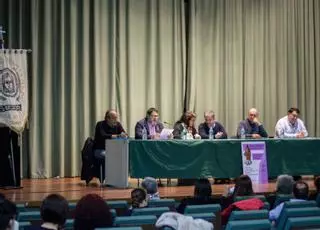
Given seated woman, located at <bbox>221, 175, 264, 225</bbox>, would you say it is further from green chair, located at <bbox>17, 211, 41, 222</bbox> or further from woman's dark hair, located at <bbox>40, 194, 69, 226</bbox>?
woman's dark hair, located at <bbox>40, 194, 69, 226</bbox>

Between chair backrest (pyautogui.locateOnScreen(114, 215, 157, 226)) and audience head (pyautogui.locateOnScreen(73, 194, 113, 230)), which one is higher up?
audience head (pyautogui.locateOnScreen(73, 194, 113, 230))

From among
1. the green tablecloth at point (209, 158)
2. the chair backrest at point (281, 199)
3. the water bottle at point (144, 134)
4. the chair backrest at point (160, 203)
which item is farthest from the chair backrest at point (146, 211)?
the water bottle at point (144, 134)

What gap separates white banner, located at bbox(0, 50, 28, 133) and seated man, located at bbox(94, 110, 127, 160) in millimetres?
1181

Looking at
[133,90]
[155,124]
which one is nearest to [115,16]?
[133,90]

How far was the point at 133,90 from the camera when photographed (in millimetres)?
12484

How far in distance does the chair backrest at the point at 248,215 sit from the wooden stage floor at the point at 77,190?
3132mm

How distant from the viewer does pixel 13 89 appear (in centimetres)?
948

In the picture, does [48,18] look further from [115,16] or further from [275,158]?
[275,158]

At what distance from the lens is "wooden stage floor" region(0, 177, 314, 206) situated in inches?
310

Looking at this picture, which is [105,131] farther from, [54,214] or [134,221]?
[54,214]

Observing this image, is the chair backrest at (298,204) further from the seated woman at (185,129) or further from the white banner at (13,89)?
the white banner at (13,89)

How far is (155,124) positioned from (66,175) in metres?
→ 2.56

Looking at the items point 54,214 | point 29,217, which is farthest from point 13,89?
point 54,214

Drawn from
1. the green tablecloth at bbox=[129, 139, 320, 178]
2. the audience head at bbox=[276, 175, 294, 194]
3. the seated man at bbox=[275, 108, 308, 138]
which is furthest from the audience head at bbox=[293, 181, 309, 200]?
the seated man at bbox=[275, 108, 308, 138]
